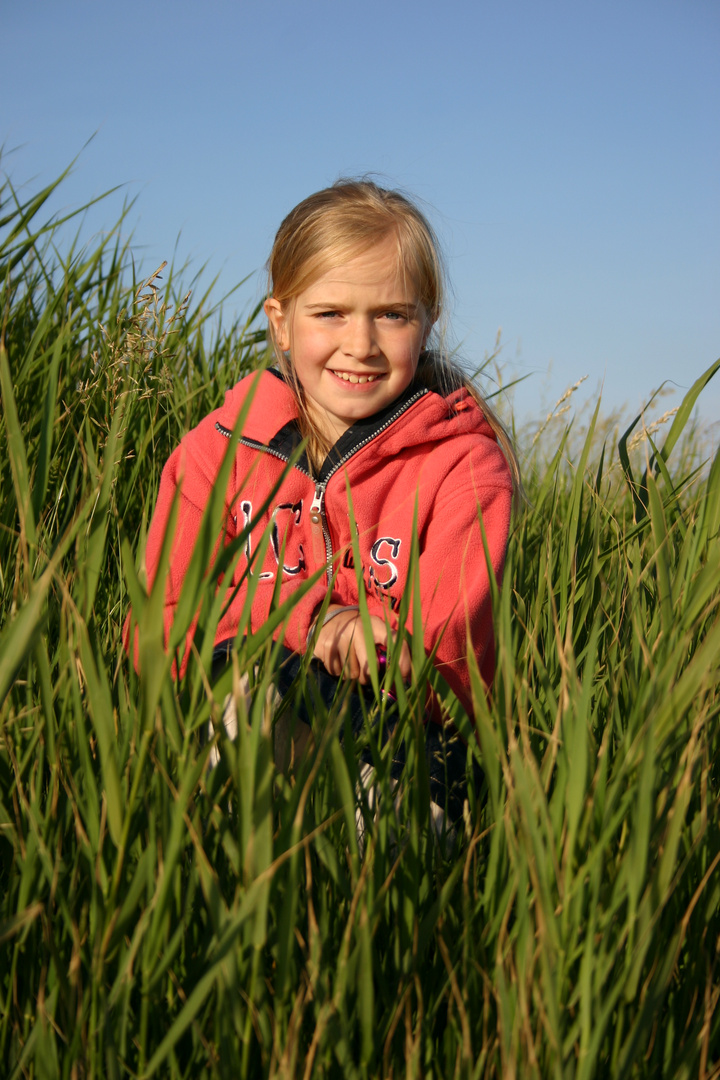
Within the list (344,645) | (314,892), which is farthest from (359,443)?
(314,892)

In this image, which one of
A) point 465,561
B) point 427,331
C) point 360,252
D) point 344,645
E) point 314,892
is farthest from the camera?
point 427,331

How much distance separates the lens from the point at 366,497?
176 centimetres

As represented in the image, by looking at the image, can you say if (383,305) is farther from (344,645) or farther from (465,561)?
(344,645)

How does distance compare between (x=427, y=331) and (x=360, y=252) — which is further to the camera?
(x=427, y=331)

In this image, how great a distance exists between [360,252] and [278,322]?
0.98 feet

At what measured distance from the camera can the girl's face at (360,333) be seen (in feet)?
5.59

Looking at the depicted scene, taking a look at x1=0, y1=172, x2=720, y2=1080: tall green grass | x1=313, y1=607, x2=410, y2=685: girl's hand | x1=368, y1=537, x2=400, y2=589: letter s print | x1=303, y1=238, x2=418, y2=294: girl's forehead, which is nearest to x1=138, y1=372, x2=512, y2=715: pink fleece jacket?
x1=368, y1=537, x2=400, y2=589: letter s print

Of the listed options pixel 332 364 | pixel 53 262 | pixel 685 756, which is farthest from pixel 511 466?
pixel 53 262

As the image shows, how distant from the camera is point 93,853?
76cm

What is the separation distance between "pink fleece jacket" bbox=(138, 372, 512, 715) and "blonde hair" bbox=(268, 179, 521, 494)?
0.07 metres

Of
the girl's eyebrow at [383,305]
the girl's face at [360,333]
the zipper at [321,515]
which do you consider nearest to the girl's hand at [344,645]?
the zipper at [321,515]

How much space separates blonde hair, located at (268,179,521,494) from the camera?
1746 millimetres

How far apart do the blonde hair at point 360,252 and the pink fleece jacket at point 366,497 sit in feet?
0.23

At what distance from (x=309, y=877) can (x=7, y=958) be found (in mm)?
305
